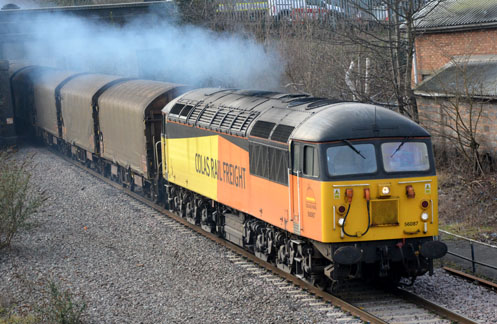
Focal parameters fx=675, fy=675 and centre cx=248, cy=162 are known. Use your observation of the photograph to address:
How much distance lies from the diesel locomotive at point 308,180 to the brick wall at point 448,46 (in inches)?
343

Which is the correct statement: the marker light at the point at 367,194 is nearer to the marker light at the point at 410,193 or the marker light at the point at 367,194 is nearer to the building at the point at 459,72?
the marker light at the point at 410,193

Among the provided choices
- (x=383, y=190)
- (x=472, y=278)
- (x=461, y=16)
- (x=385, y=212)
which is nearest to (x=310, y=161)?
(x=383, y=190)

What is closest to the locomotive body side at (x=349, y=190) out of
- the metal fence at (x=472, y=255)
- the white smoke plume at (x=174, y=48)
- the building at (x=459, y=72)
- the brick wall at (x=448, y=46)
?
the metal fence at (x=472, y=255)

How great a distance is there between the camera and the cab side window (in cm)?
1048

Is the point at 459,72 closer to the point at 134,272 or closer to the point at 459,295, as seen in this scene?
the point at 459,295

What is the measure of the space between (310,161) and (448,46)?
1431cm

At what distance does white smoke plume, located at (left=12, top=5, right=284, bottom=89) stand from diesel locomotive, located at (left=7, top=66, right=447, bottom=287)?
9.98 m

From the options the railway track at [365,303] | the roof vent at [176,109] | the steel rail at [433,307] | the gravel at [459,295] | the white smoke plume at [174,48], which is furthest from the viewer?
the white smoke plume at [174,48]

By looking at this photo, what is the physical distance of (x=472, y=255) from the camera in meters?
12.2

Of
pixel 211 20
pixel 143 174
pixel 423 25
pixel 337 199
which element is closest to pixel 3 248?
pixel 143 174

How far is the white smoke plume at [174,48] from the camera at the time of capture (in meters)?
27.1

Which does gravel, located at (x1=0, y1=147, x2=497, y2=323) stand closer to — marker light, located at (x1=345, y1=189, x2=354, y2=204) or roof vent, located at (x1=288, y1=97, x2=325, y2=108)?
marker light, located at (x1=345, y1=189, x2=354, y2=204)

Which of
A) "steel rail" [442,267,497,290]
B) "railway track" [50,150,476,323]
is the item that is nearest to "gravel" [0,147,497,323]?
"steel rail" [442,267,497,290]

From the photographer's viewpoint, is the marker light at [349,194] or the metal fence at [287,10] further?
the metal fence at [287,10]
